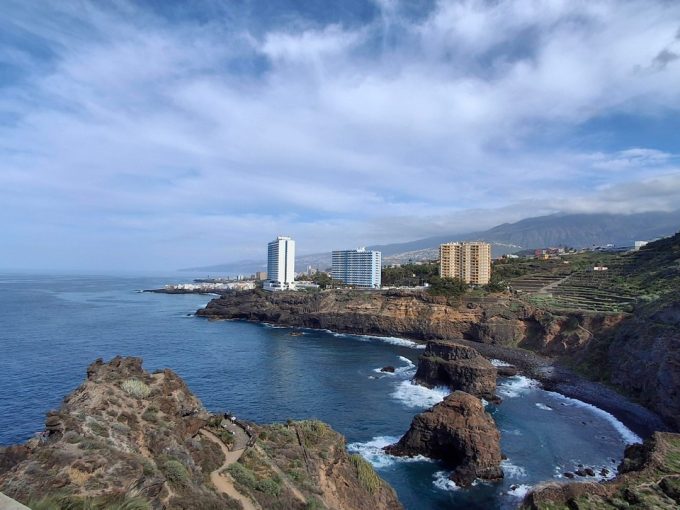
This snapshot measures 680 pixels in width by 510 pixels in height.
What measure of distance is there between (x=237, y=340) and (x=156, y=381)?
55833mm

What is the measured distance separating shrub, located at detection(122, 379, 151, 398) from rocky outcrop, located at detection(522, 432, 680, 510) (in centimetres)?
1706

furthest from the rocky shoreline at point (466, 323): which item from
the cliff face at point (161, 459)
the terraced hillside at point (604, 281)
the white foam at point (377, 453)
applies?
the cliff face at point (161, 459)

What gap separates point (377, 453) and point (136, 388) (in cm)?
1788

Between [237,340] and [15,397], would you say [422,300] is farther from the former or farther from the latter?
[15,397]

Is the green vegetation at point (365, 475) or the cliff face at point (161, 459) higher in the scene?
the cliff face at point (161, 459)

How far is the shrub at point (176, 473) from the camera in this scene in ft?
44.2

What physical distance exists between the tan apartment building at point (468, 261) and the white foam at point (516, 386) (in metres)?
58.9

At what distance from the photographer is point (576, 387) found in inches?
1911

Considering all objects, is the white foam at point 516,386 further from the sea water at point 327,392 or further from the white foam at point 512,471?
the white foam at point 512,471

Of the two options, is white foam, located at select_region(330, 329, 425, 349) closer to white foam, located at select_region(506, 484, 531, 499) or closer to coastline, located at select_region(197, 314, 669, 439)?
coastline, located at select_region(197, 314, 669, 439)

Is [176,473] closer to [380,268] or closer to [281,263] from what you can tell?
[380,268]

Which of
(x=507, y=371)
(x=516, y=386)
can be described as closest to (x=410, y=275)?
(x=507, y=371)

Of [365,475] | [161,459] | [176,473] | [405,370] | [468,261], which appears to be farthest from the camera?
[468,261]

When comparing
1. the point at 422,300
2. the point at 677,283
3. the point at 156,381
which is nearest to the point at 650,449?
the point at 156,381
